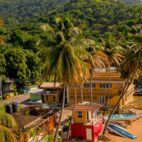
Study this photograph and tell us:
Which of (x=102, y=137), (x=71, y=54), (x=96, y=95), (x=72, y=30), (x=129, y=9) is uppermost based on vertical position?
(x=129, y=9)

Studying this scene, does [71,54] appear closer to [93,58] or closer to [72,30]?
[72,30]

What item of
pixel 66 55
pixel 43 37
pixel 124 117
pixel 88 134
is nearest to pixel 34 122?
pixel 88 134

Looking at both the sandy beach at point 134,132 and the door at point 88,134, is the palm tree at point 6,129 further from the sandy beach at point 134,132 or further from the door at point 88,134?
the sandy beach at point 134,132

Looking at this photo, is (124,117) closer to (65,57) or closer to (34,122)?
(34,122)

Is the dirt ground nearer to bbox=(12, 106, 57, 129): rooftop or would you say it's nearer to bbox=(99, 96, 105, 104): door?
bbox=(12, 106, 57, 129): rooftop

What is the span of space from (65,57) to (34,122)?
9483mm

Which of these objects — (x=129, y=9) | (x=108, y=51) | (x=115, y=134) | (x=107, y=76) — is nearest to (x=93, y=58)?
(x=108, y=51)

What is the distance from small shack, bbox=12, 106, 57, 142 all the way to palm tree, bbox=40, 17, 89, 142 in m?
6.30

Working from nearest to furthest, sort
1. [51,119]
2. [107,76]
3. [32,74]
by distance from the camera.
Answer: [51,119], [107,76], [32,74]

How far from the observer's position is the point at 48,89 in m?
67.3

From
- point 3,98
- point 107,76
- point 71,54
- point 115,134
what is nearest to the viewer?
point 71,54

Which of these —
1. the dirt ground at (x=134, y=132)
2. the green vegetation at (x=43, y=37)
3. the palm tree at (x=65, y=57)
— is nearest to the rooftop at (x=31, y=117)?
the palm tree at (x=65, y=57)

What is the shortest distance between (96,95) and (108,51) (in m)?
10.9

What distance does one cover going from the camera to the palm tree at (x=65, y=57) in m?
32.6
